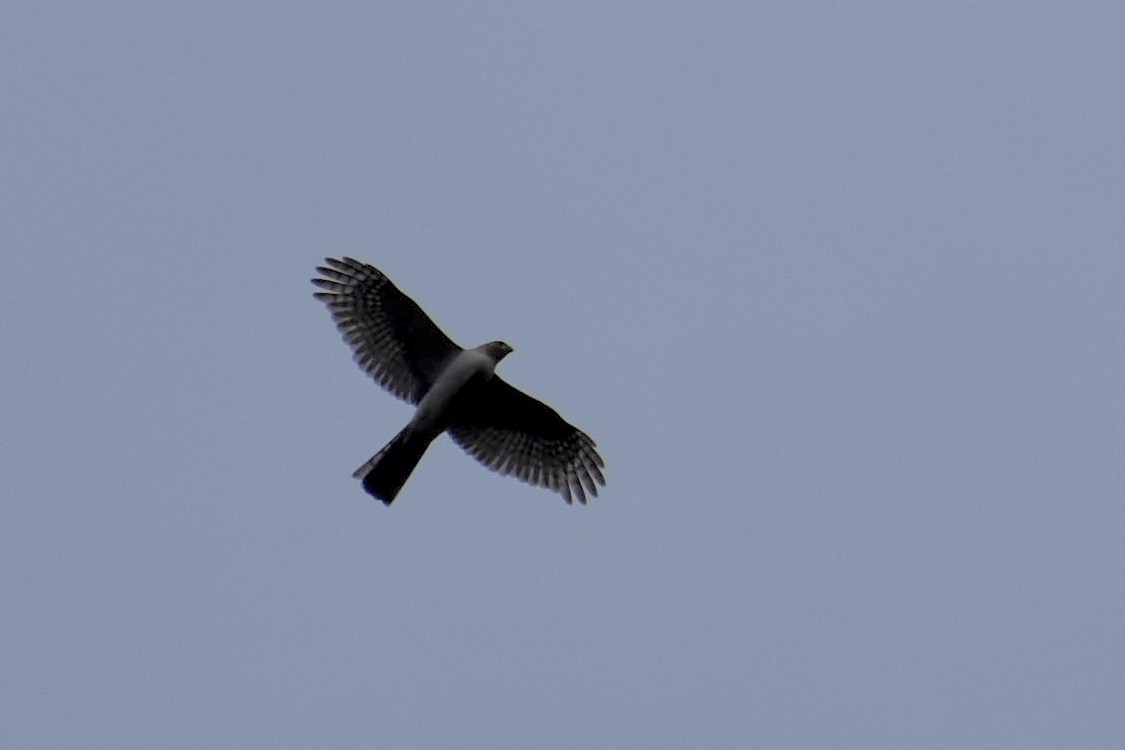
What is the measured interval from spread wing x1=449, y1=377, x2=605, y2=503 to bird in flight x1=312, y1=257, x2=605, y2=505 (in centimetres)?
1

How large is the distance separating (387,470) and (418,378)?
1201 millimetres

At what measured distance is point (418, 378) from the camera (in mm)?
19109

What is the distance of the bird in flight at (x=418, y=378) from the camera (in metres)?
18.7

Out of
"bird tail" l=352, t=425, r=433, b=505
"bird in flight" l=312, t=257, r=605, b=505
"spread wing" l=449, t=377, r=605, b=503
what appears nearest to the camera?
"bird tail" l=352, t=425, r=433, b=505

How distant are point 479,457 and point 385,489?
1802 mm

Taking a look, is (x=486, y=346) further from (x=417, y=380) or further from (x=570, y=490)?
(x=570, y=490)

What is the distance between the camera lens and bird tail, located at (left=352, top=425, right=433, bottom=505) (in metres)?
18.5

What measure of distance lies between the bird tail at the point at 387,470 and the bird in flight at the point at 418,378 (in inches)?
0.4

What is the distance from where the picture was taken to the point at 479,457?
20.0 m

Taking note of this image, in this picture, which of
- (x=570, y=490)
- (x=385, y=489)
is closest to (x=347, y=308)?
(x=385, y=489)

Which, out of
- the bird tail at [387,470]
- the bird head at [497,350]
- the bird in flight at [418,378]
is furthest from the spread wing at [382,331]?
the bird tail at [387,470]

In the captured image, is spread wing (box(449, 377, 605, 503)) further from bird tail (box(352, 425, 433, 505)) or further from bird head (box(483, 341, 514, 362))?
bird tail (box(352, 425, 433, 505))

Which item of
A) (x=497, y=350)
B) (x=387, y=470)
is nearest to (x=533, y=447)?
(x=497, y=350)

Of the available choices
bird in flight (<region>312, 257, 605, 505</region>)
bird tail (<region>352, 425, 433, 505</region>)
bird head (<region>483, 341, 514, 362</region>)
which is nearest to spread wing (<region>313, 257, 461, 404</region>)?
bird in flight (<region>312, 257, 605, 505</region>)
